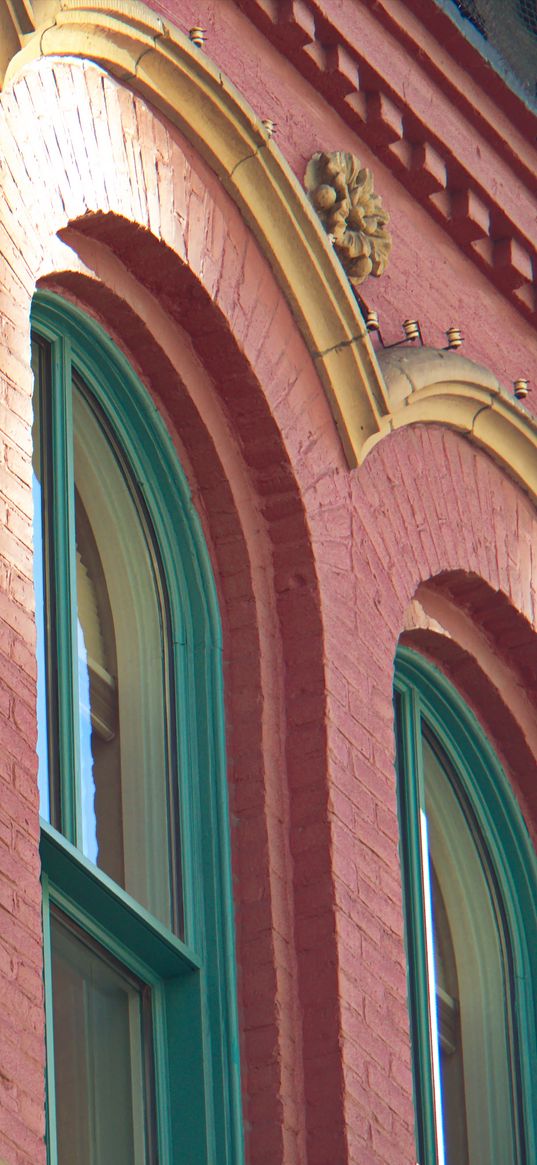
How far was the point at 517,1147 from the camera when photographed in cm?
1013

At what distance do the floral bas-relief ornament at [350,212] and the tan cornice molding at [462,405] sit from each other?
311 mm

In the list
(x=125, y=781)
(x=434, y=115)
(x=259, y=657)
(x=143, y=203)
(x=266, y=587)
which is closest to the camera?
(x=125, y=781)

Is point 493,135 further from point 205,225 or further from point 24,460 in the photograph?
point 24,460

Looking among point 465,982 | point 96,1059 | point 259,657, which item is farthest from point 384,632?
point 96,1059

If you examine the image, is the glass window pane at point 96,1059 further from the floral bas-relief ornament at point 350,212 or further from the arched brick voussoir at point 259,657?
the floral bas-relief ornament at point 350,212

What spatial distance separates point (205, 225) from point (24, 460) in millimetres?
1837

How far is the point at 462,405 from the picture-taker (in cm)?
1033

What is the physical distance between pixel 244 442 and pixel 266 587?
451 millimetres

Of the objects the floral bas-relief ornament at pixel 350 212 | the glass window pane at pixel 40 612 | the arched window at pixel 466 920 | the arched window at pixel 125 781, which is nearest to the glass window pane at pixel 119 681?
the arched window at pixel 125 781

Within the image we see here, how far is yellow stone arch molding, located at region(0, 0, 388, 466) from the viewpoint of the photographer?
8617mm

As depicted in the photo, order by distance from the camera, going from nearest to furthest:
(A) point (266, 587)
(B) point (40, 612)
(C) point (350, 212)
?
(B) point (40, 612) < (A) point (266, 587) < (C) point (350, 212)

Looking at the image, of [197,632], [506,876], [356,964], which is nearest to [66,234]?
[197,632]

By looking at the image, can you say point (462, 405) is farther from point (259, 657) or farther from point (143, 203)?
point (143, 203)

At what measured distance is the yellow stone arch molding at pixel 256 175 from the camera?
8.62 m
